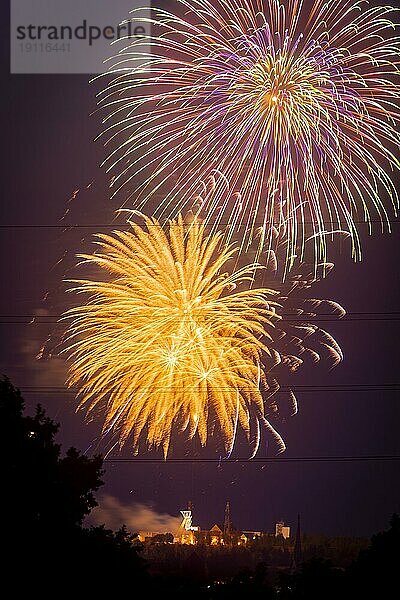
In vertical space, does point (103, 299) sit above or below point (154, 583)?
above

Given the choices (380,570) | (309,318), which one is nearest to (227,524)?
(309,318)

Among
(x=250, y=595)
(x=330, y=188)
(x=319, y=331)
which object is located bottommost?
(x=250, y=595)

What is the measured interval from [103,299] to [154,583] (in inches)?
199

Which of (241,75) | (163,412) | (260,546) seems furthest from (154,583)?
(241,75)

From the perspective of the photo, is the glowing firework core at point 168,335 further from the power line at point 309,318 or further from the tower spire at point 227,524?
the tower spire at point 227,524

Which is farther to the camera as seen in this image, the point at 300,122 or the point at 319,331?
the point at 319,331

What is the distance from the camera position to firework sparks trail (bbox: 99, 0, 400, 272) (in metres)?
13.7

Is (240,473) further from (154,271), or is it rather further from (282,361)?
(154,271)

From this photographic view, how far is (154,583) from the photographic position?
995cm

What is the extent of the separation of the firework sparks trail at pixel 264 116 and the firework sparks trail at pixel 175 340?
0.55 m

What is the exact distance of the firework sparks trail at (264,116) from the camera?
45.0ft

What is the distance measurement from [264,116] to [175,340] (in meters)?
2.89

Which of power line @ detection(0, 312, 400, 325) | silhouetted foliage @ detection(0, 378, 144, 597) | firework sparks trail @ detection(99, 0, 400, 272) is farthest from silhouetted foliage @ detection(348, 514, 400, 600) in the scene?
A: firework sparks trail @ detection(99, 0, 400, 272)

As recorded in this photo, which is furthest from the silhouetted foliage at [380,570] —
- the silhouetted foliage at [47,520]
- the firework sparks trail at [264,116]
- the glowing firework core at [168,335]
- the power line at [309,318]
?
the firework sparks trail at [264,116]
